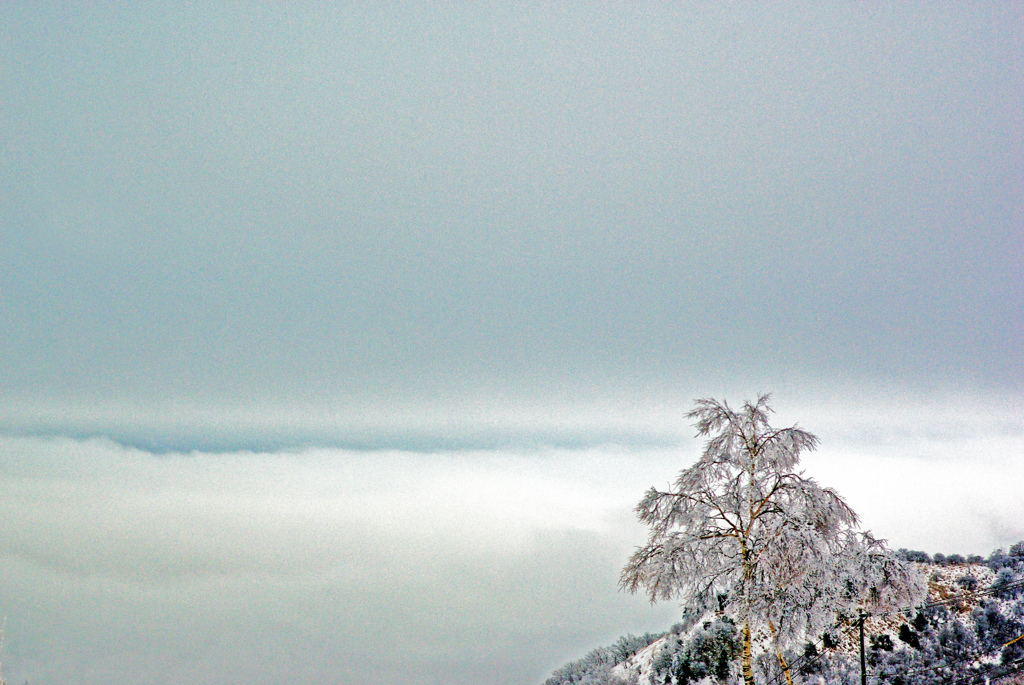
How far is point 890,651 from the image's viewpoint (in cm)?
1948

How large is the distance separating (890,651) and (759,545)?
9617 millimetres

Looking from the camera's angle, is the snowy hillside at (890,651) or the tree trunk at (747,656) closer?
the tree trunk at (747,656)

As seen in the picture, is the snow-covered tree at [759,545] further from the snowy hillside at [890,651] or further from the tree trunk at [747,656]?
the snowy hillside at [890,651]

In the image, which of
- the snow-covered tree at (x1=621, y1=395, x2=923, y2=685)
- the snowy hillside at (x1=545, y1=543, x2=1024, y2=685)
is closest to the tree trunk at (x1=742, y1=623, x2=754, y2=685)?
the snow-covered tree at (x1=621, y1=395, x2=923, y2=685)

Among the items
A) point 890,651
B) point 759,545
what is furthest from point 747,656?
point 890,651

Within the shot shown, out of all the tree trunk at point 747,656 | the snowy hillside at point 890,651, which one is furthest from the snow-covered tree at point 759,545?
the snowy hillside at point 890,651

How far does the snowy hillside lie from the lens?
18.2m

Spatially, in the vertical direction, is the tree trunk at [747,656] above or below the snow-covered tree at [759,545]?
below

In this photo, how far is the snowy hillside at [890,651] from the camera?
18206 millimetres

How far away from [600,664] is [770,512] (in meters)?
14.4

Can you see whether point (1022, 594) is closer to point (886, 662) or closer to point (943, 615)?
point (943, 615)

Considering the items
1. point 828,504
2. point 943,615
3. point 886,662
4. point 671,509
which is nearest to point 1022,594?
point 943,615

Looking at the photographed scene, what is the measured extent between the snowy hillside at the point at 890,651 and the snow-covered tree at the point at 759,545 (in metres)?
3.93

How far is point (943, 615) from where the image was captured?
20.5m
